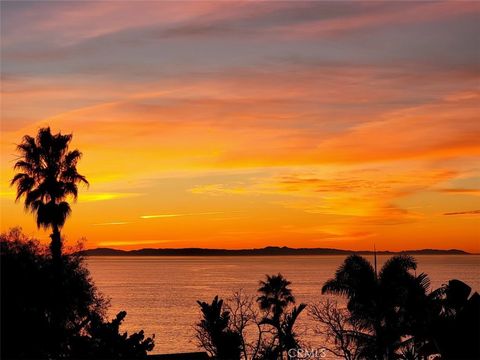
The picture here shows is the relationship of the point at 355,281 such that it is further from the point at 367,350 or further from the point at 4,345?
the point at 4,345

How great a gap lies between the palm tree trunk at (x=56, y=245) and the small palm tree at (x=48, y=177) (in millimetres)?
1438

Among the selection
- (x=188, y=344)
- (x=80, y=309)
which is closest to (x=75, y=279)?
(x=80, y=309)

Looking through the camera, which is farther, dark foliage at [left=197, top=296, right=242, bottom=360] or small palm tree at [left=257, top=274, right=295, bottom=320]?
small palm tree at [left=257, top=274, right=295, bottom=320]

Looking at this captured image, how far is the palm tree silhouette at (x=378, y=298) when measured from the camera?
37.6m

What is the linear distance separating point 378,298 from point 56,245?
17.9 meters

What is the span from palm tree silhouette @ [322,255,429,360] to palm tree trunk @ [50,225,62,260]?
14787 millimetres

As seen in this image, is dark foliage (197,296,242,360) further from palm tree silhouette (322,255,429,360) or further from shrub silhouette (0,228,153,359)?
shrub silhouette (0,228,153,359)

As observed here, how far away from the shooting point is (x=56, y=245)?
116 ft

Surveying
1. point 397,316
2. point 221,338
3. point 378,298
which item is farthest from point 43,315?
point 397,316

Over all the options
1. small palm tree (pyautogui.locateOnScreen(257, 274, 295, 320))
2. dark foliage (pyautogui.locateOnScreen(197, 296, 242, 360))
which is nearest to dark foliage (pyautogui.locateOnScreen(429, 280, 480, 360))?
dark foliage (pyautogui.locateOnScreen(197, 296, 242, 360))

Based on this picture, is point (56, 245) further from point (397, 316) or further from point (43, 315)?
point (397, 316)

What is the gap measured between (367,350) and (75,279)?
644 inches

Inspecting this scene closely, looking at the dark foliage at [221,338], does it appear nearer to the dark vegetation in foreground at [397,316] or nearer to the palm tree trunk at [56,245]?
the dark vegetation in foreground at [397,316]

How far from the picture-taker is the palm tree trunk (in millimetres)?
34375
